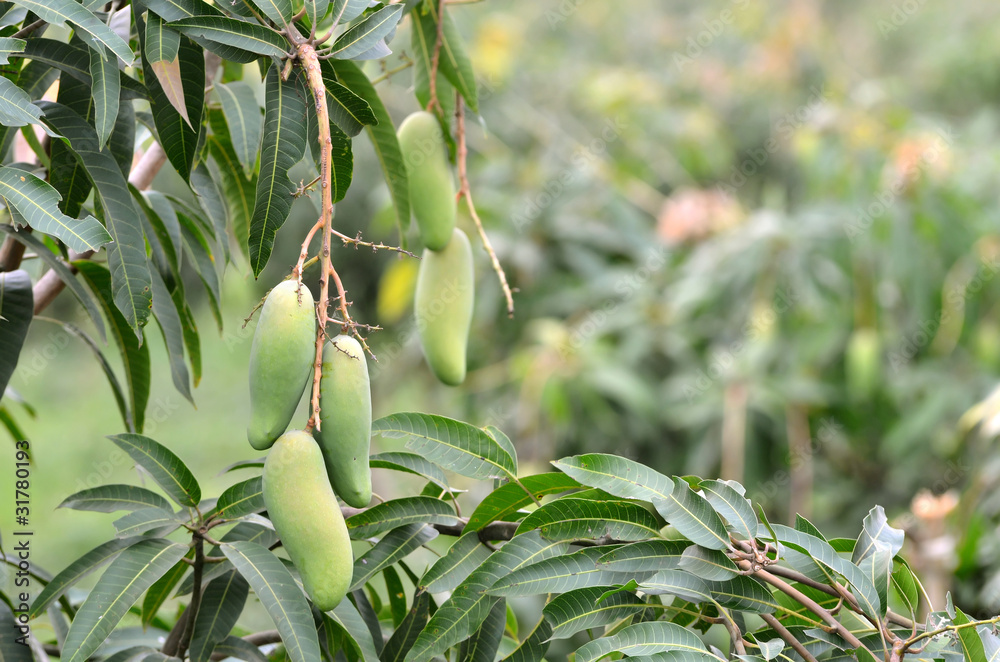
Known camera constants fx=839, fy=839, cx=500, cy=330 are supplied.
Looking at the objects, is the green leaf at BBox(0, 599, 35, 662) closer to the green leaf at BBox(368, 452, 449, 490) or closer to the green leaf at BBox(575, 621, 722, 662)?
the green leaf at BBox(368, 452, 449, 490)

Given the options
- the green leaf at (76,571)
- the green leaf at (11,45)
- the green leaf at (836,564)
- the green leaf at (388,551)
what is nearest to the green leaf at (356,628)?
the green leaf at (388,551)

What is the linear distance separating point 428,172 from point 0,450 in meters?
3.65

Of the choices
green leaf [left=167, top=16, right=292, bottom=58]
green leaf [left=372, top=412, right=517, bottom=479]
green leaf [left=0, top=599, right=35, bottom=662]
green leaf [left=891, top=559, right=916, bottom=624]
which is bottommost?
green leaf [left=0, top=599, right=35, bottom=662]

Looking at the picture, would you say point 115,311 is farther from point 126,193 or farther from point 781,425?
point 781,425

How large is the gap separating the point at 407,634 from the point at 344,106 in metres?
0.32

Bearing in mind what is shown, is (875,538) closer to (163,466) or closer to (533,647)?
(533,647)

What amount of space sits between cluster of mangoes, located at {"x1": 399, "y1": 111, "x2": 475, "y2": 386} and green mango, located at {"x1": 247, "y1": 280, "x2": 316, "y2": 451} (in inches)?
7.7

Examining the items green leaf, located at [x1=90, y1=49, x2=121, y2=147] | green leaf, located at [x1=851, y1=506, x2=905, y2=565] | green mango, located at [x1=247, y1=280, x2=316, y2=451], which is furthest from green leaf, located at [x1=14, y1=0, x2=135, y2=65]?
green leaf, located at [x1=851, y1=506, x2=905, y2=565]

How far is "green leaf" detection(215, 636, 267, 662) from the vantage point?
51 cm

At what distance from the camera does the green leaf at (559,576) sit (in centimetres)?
45

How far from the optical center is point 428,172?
23.8 inches

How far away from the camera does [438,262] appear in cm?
61

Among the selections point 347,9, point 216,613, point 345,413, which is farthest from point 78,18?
point 216,613

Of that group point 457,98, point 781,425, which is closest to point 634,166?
point 781,425
